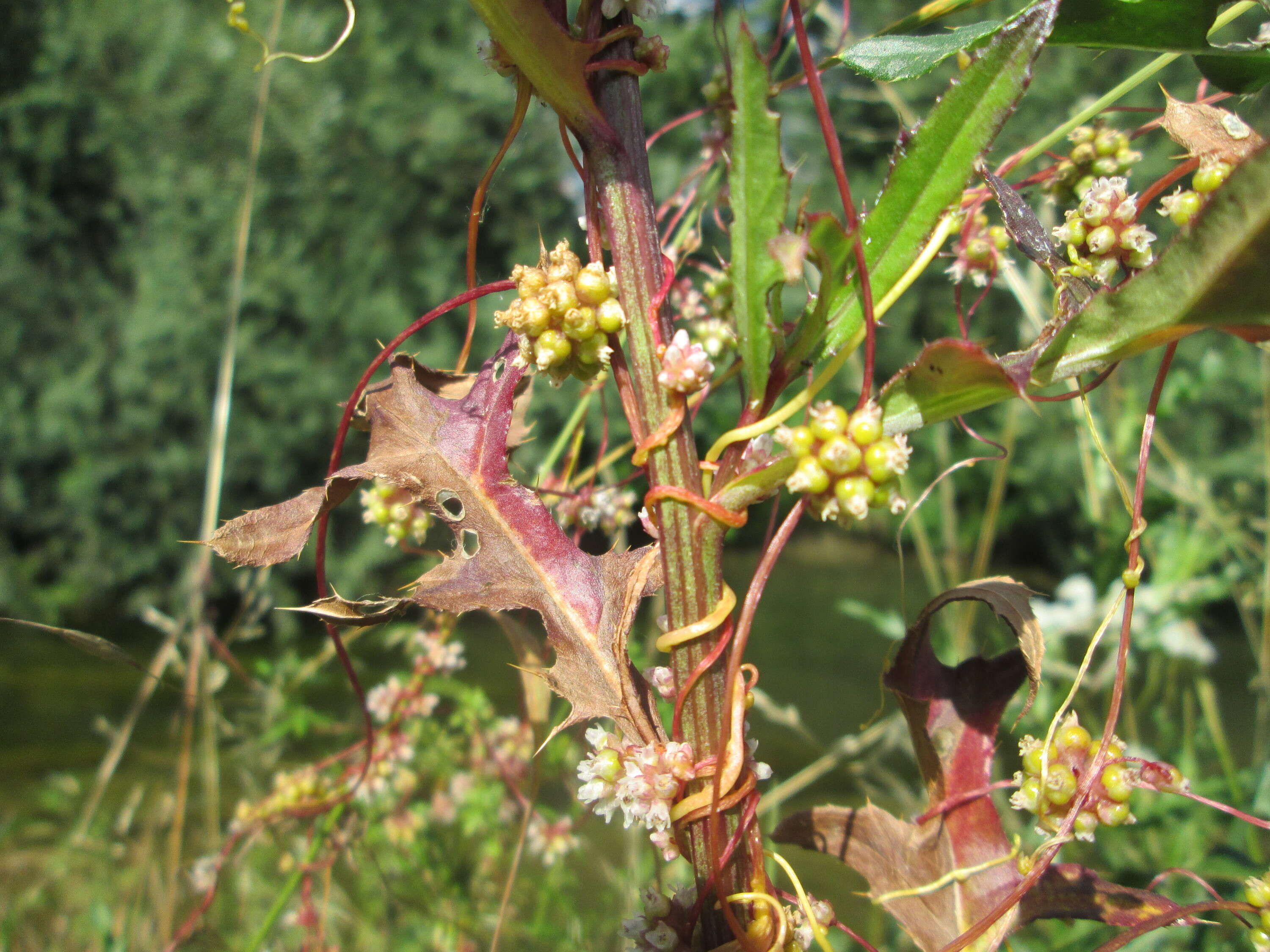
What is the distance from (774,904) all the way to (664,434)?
0.69ft

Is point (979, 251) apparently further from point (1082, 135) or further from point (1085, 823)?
point (1085, 823)

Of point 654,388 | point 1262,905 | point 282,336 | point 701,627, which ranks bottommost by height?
point 1262,905

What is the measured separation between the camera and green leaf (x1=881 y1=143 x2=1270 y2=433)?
26 cm

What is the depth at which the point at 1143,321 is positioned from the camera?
0.96 feet

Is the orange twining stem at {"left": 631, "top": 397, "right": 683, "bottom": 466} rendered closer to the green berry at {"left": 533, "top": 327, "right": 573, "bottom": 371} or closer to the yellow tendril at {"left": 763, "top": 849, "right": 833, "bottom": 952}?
the green berry at {"left": 533, "top": 327, "right": 573, "bottom": 371}

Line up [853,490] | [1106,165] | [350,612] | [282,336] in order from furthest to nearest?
[282,336] < [1106,165] < [350,612] < [853,490]

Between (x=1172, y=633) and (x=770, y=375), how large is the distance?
1360 mm

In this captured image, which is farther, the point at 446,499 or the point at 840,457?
the point at 446,499

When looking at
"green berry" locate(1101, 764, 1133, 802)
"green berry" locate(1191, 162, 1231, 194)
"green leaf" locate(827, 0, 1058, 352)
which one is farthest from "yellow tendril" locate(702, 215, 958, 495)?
"green berry" locate(1101, 764, 1133, 802)

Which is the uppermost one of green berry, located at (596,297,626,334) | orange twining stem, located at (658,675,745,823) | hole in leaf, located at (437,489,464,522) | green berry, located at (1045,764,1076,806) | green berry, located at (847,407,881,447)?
green berry, located at (596,297,626,334)

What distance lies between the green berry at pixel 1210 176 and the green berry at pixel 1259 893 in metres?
0.32

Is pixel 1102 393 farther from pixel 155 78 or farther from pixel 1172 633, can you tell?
pixel 155 78

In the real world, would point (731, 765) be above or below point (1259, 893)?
above

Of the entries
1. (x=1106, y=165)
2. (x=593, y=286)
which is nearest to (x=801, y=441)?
(x=593, y=286)
